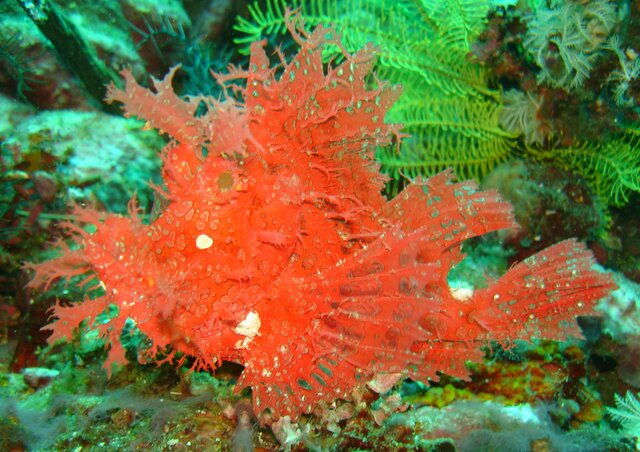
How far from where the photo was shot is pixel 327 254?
3086 mm

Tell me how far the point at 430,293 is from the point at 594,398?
2.64 meters

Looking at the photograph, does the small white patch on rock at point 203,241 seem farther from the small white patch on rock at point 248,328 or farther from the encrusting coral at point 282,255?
the small white patch on rock at point 248,328

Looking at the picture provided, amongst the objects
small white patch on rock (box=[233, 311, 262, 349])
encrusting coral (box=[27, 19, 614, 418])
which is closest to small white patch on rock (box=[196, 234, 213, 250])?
encrusting coral (box=[27, 19, 614, 418])

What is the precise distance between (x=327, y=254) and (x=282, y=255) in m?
0.39

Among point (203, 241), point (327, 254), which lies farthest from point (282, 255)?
point (203, 241)

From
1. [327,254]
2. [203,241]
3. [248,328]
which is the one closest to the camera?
[203,241]

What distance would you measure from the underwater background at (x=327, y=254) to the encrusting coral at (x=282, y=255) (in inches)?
0.6

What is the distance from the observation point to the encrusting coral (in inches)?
98.8

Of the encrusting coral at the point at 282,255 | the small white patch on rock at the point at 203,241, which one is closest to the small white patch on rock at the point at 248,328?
the encrusting coral at the point at 282,255

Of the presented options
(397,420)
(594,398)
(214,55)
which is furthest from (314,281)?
(214,55)

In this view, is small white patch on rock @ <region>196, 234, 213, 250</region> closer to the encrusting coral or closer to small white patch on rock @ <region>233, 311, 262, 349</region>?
the encrusting coral

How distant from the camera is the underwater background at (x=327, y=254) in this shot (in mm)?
2684

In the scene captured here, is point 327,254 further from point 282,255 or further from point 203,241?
point 203,241

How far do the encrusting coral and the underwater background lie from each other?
0.01m
